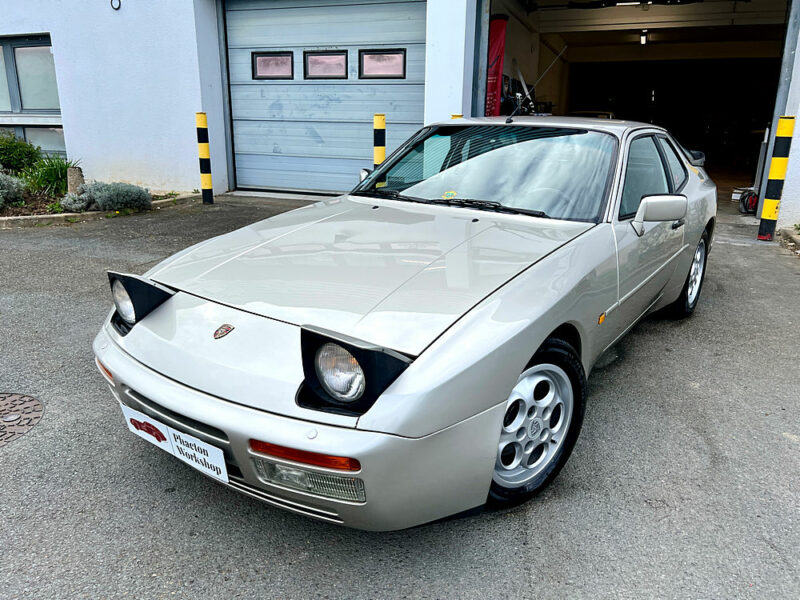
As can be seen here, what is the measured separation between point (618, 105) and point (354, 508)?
32465 mm

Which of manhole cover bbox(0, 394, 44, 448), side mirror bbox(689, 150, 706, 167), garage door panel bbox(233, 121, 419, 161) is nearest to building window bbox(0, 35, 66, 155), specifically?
garage door panel bbox(233, 121, 419, 161)

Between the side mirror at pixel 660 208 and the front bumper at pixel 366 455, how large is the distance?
1.48 m

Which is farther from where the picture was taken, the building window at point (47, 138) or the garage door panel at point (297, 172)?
the building window at point (47, 138)

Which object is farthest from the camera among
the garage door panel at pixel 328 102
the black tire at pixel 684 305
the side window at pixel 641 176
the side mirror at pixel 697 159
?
the garage door panel at pixel 328 102

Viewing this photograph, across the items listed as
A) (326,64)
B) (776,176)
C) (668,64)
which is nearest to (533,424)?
(776,176)

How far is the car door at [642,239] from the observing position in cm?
287

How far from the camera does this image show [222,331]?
80.1 inches

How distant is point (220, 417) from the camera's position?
1801 millimetres

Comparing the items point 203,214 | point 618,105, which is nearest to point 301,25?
point 203,214

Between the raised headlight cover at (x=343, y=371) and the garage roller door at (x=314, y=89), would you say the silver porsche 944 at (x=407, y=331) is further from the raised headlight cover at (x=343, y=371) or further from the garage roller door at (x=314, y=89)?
the garage roller door at (x=314, y=89)

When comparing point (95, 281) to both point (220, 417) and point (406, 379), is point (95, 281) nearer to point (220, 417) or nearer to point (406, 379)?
point (220, 417)

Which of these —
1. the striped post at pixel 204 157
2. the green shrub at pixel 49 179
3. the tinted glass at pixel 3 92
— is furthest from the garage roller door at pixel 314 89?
the tinted glass at pixel 3 92

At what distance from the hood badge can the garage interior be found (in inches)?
424

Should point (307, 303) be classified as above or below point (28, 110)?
below
